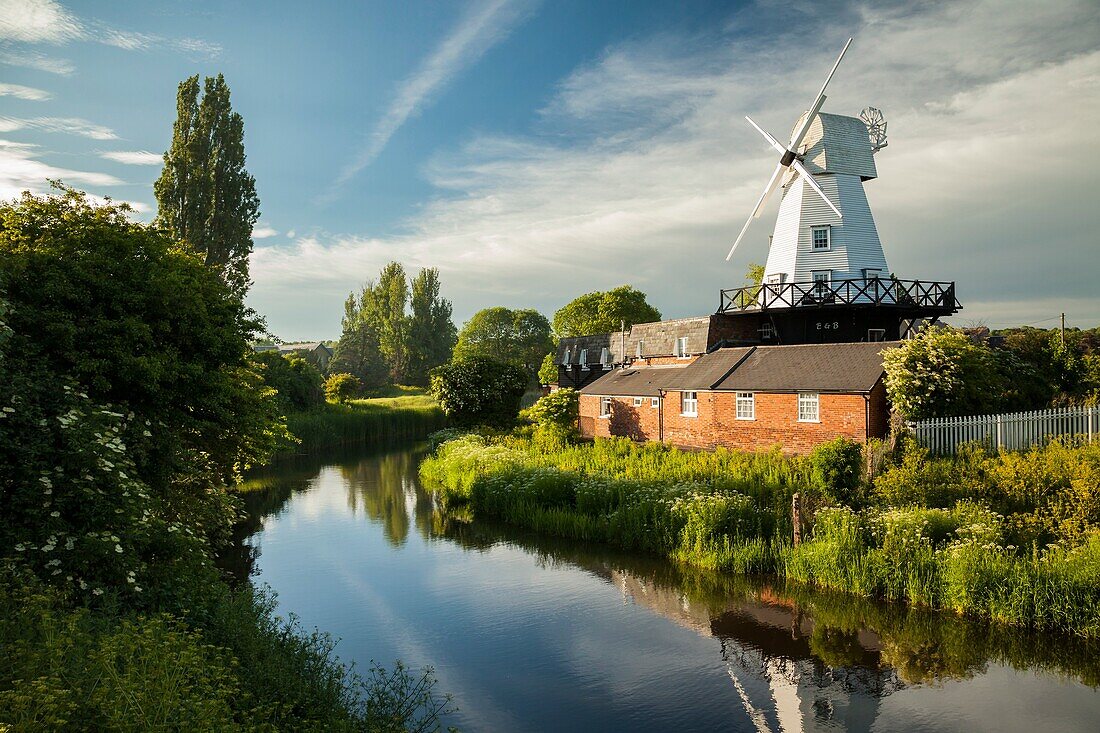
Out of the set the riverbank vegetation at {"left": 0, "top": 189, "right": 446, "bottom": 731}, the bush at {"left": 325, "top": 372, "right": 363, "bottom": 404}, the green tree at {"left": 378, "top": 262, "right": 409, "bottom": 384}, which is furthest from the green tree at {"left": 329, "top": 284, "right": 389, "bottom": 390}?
the riverbank vegetation at {"left": 0, "top": 189, "right": 446, "bottom": 731}

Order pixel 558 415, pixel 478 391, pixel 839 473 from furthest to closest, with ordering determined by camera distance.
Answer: pixel 478 391 → pixel 558 415 → pixel 839 473

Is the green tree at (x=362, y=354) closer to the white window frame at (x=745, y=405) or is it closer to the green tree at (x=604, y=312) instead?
the green tree at (x=604, y=312)

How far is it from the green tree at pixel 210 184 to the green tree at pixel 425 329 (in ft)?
139

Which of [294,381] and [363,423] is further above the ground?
[294,381]

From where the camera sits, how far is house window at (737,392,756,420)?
26812mm

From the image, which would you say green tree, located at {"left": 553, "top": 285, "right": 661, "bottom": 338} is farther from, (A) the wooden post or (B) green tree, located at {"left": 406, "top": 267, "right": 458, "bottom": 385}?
(A) the wooden post

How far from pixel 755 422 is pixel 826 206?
45.0ft

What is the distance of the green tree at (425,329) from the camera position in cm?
7875

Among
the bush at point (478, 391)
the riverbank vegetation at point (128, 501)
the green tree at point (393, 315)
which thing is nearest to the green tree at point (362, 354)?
the green tree at point (393, 315)

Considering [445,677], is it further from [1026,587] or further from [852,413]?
[852,413]

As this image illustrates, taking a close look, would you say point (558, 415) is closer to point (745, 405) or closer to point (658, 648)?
point (745, 405)

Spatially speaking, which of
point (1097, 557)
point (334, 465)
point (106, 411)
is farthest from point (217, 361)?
point (334, 465)

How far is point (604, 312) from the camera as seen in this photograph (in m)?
68.9

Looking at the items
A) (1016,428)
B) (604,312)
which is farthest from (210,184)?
(604,312)
